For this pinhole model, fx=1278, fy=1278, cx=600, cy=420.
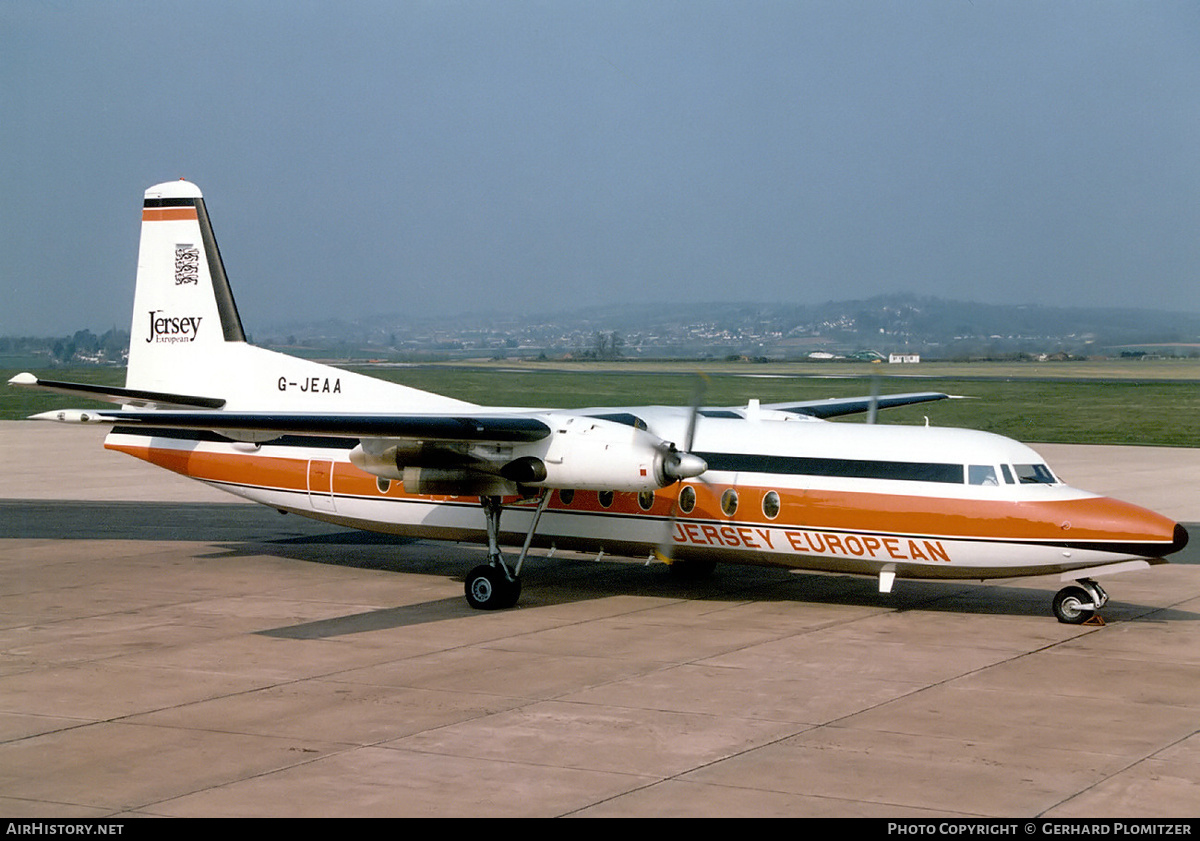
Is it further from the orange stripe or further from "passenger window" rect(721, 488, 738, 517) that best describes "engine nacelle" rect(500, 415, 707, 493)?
the orange stripe

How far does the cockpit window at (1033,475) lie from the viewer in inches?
621

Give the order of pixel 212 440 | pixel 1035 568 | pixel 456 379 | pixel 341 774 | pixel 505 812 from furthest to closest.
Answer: pixel 456 379 < pixel 212 440 < pixel 1035 568 < pixel 341 774 < pixel 505 812

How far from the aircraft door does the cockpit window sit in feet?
32.4

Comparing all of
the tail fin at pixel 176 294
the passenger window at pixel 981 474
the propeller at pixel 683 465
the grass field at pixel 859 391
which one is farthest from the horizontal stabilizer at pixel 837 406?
the grass field at pixel 859 391

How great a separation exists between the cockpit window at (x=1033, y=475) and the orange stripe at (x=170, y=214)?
13790 mm

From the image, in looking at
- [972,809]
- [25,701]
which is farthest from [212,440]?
[972,809]

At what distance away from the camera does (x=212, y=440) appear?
66.1 ft

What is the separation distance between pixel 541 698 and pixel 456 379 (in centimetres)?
3144

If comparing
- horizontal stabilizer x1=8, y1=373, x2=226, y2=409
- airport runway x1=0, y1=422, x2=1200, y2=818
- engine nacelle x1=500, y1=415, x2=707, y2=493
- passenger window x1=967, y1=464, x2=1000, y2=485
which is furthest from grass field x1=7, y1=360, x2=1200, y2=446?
passenger window x1=967, y1=464, x2=1000, y2=485

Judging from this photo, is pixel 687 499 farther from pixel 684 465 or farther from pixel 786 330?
pixel 786 330

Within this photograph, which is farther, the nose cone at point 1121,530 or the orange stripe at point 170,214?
the orange stripe at point 170,214

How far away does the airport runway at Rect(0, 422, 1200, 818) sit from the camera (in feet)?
31.2

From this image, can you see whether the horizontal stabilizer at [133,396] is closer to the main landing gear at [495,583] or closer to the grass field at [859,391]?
the main landing gear at [495,583]

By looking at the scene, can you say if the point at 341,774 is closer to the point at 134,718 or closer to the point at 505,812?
the point at 505,812
